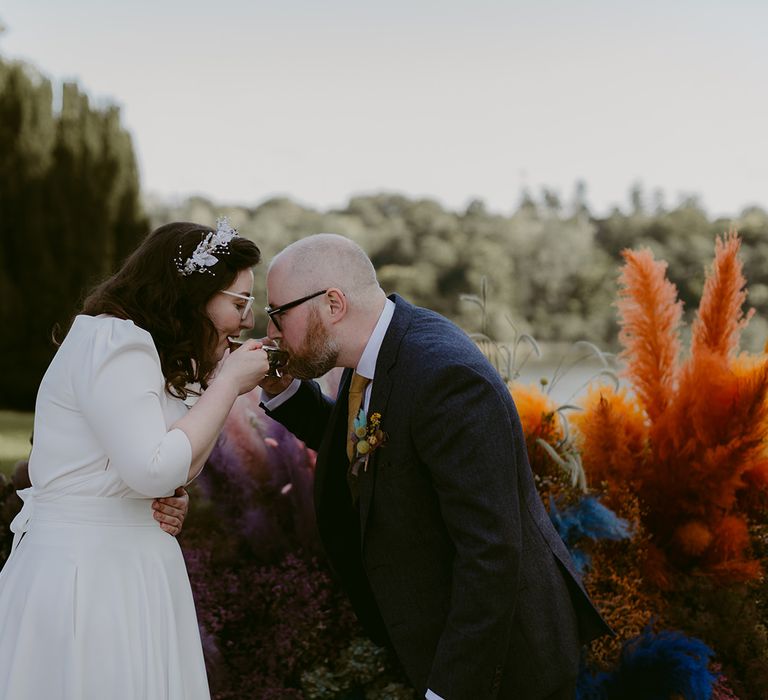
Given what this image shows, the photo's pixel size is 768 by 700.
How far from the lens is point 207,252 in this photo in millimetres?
2689

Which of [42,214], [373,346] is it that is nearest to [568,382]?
[373,346]

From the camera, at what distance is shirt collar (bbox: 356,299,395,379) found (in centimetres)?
279

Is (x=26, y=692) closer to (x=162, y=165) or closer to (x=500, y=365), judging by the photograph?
(x=500, y=365)

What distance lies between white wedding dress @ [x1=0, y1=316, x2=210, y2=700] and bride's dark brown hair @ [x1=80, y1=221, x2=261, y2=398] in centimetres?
12

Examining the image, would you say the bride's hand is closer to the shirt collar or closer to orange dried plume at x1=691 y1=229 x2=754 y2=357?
the shirt collar

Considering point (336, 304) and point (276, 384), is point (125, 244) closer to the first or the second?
point (276, 384)

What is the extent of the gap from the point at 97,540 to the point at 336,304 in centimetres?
106

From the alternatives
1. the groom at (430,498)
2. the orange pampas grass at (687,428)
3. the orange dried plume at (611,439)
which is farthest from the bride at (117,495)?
the orange pampas grass at (687,428)

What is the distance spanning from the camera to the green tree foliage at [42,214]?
15039 millimetres

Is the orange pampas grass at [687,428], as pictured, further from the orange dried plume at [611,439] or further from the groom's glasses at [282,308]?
the groom's glasses at [282,308]

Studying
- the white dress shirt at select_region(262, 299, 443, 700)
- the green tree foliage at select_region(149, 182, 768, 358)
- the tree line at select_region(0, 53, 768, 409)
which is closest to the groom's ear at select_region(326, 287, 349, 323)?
the white dress shirt at select_region(262, 299, 443, 700)

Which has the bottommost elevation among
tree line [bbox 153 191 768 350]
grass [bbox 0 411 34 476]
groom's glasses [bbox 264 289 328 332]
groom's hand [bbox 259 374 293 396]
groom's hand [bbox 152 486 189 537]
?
grass [bbox 0 411 34 476]

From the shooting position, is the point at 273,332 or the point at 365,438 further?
the point at 273,332

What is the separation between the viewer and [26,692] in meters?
2.39
